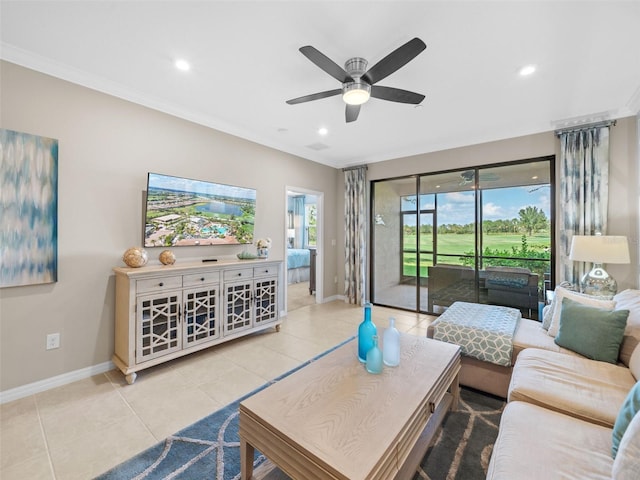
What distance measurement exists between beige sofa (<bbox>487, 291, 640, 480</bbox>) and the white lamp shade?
920mm

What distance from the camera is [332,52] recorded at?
2207mm

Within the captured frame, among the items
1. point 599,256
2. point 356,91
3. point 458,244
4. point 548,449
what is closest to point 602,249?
point 599,256

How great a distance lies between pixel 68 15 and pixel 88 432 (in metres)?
2.88

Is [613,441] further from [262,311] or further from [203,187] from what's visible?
[203,187]

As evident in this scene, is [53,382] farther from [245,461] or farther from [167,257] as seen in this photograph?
[245,461]

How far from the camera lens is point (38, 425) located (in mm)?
1957

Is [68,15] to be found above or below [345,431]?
above

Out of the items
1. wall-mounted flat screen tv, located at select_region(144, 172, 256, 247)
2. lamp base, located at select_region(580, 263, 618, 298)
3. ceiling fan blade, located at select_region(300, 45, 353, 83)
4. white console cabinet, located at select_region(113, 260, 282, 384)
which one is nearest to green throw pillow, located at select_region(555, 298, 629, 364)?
lamp base, located at select_region(580, 263, 618, 298)

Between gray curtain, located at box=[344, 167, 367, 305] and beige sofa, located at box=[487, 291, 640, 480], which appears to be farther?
gray curtain, located at box=[344, 167, 367, 305]

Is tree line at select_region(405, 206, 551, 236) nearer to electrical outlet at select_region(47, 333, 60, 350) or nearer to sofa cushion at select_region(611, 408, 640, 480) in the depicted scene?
sofa cushion at select_region(611, 408, 640, 480)

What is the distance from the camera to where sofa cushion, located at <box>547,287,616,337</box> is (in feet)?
7.24

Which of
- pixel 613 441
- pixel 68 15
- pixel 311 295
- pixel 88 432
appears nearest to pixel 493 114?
pixel 613 441

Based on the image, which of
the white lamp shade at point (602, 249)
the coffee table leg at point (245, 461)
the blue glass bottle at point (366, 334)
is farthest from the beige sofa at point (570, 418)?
the coffee table leg at point (245, 461)

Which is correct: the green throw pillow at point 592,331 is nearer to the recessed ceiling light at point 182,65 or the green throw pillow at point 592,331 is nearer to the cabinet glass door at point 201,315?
the cabinet glass door at point 201,315
